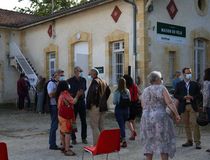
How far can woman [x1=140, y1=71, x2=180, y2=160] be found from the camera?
6.28 metres

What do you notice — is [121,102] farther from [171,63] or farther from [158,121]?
[171,63]

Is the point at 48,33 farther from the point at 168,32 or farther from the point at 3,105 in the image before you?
the point at 168,32

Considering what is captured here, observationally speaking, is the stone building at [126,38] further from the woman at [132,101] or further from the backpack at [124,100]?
the backpack at [124,100]

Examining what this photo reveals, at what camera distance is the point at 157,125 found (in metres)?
6.28

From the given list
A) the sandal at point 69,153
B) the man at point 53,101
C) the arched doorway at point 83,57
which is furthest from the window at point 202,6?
the sandal at point 69,153

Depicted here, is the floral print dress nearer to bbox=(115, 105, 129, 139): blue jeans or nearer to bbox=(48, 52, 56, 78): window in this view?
bbox=(115, 105, 129, 139): blue jeans

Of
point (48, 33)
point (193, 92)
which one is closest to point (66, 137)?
point (193, 92)

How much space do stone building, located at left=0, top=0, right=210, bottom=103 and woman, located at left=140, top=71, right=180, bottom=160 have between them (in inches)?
376

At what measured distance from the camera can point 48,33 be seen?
21484 mm

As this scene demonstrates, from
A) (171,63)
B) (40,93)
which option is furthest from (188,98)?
(40,93)

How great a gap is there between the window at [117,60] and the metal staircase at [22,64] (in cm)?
564

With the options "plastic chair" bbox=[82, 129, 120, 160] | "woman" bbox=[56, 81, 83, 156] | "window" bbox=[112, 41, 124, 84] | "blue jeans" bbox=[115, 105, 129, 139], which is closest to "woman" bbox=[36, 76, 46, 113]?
"window" bbox=[112, 41, 124, 84]

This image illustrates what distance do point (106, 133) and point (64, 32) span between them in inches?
572

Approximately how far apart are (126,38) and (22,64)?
321 inches
